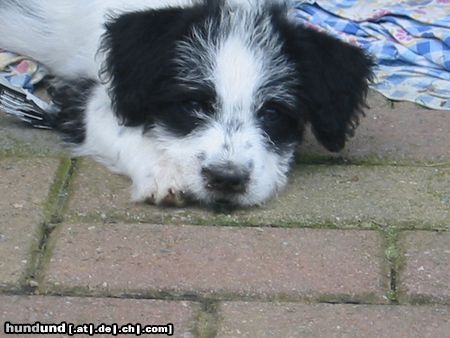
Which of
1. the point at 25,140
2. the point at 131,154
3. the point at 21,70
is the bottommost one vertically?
the point at 21,70

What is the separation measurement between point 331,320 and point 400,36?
8.11ft

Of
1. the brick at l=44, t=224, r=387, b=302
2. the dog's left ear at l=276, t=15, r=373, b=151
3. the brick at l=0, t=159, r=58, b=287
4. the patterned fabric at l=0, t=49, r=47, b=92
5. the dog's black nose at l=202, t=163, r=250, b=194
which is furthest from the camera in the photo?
the patterned fabric at l=0, t=49, r=47, b=92

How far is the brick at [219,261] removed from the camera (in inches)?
134

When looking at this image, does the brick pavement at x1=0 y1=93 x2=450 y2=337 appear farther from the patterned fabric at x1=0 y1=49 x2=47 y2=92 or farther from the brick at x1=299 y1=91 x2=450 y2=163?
the patterned fabric at x1=0 y1=49 x2=47 y2=92

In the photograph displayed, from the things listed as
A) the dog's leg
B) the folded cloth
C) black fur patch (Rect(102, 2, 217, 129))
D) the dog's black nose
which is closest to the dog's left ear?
black fur patch (Rect(102, 2, 217, 129))

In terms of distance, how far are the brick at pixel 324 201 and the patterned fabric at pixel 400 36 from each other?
80cm

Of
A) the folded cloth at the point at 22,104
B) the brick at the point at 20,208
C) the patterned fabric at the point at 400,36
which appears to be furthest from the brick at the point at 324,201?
the patterned fabric at the point at 400,36

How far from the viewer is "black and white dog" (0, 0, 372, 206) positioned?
12.9 feet

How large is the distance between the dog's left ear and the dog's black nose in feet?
1.68

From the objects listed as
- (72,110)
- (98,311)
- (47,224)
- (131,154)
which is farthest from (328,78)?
(98,311)

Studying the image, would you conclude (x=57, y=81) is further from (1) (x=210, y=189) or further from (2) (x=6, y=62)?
(1) (x=210, y=189)

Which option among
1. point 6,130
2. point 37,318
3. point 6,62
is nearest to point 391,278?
point 37,318

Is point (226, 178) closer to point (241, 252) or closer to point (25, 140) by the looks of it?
point (241, 252)

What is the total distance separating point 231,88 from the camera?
4020 millimetres
